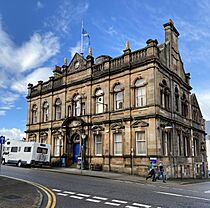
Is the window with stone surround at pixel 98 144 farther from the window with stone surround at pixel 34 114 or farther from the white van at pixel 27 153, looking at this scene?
the window with stone surround at pixel 34 114

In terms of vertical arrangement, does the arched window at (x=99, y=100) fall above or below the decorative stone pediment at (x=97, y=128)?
above

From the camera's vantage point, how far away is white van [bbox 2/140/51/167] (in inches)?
1105

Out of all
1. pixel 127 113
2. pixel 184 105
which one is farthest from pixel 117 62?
pixel 184 105

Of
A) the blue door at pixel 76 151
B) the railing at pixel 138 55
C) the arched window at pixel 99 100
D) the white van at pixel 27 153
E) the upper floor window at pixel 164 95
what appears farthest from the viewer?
the blue door at pixel 76 151

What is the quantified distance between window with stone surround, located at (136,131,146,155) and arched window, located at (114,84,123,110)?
368cm

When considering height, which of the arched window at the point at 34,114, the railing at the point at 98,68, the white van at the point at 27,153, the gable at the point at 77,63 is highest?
the gable at the point at 77,63

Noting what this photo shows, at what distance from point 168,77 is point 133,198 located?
18.2 metres

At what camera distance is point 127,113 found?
81.4ft

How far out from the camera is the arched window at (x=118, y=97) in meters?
26.1

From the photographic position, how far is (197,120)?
3622 cm

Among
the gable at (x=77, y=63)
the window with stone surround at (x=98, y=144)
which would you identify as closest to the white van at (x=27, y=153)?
the window with stone surround at (x=98, y=144)

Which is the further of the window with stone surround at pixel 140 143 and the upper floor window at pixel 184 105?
the upper floor window at pixel 184 105

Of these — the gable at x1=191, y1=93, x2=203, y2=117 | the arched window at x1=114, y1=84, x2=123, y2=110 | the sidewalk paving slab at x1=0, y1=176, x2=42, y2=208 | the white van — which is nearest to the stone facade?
the arched window at x1=114, y1=84, x2=123, y2=110

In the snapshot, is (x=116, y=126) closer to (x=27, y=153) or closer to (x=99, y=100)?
(x=99, y=100)
